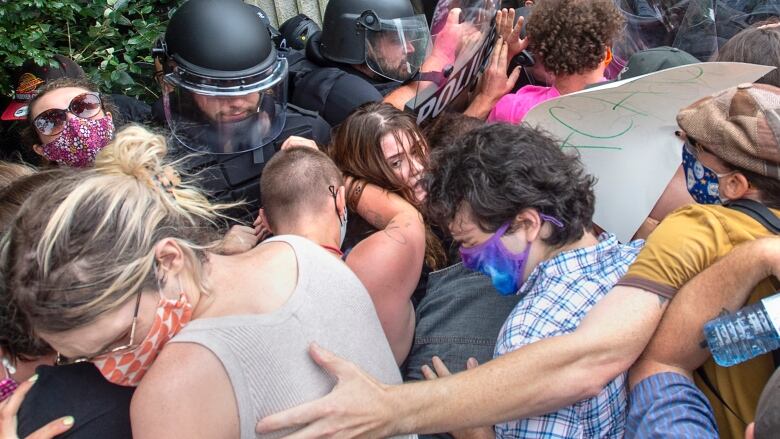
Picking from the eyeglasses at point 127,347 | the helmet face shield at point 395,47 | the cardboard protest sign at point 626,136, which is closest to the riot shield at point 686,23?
the helmet face shield at point 395,47

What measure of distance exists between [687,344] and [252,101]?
2.15m

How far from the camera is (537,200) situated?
1.94 metres

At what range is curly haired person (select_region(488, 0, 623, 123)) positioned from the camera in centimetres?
307

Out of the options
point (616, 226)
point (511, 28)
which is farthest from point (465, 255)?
point (511, 28)

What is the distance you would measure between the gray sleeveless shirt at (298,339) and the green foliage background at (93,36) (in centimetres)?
268

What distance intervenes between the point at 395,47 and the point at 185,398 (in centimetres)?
256

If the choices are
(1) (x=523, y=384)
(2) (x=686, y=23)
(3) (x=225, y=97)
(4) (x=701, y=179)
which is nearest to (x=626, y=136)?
(4) (x=701, y=179)

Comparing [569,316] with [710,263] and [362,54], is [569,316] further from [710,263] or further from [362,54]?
[362,54]

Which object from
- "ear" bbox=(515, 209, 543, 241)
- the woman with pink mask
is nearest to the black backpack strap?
"ear" bbox=(515, 209, 543, 241)

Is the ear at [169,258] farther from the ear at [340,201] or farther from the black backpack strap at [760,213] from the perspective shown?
the black backpack strap at [760,213]

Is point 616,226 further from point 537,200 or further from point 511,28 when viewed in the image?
point 511,28

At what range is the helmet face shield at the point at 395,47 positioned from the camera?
3.50 meters

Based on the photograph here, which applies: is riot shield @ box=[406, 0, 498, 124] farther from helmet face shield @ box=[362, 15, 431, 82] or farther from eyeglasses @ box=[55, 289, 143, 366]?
eyeglasses @ box=[55, 289, 143, 366]

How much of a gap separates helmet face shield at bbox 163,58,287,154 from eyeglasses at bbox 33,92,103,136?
337 millimetres
